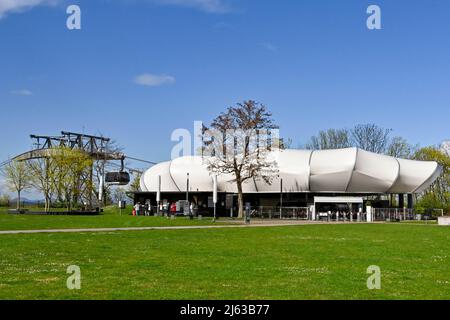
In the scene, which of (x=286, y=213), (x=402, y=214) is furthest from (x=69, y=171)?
(x=402, y=214)

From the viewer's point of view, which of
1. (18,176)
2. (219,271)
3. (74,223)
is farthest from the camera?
(18,176)

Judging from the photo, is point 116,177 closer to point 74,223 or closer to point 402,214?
point 402,214

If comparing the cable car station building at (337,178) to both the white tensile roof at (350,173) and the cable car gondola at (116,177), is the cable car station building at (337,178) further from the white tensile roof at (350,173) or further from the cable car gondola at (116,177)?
the cable car gondola at (116,177)

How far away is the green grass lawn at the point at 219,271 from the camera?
10.8m

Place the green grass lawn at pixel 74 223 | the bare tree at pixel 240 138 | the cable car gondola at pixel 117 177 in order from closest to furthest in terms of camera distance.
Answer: the green grass lawn at pixel 74 223
the bare tree at pixel 240 138
the cable car gondola at pixel 117 177

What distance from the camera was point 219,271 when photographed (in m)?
13.9

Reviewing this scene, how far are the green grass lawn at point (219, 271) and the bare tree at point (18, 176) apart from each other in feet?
218

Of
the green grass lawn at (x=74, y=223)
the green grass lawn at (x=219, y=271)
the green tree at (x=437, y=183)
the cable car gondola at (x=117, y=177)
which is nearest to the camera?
the green grass lawn at (x=219, y=271)

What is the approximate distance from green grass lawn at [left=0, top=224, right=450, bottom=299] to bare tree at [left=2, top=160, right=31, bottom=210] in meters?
66.6

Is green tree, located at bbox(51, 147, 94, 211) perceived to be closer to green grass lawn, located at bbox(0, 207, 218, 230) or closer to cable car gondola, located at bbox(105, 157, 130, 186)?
cable car gondola, located at bbox(105, 157, 130, 186)

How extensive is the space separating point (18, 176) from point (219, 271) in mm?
80414

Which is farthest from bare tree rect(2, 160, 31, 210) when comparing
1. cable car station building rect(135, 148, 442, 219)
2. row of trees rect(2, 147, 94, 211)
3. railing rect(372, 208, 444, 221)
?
railing rect(372, 208, 444, 221)

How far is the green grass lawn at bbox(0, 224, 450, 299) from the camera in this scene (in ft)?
35.6

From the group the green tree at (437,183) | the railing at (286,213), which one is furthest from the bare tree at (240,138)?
the green tree at (437,183)
